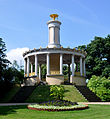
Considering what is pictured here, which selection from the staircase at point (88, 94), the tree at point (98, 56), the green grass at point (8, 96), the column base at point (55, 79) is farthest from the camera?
the tree at point (98, 56)

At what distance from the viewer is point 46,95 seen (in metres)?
26.8

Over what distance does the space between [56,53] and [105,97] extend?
11.8m

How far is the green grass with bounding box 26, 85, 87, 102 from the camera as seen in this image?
25.6 meters

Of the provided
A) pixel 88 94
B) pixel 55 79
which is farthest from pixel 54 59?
pixel 88 94

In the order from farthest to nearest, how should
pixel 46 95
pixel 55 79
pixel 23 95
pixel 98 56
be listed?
pixel 98 56, pixel 55 79, pixel 23 95, pixel 46 95

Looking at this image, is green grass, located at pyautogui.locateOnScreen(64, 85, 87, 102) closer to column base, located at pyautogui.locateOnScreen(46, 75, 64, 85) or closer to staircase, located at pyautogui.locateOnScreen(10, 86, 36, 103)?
column base, located at pyautogui.locateOnScreen(46, 75, 64, 85)

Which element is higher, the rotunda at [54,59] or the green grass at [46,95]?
the rotunda at [54,59]

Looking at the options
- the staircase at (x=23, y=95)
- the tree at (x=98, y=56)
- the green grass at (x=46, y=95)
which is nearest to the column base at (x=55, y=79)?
the green grass at (x=46, y=95)

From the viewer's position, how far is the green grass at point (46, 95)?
2555cm

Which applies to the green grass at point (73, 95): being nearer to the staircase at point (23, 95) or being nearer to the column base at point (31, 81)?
the staircase at point (23, 95)

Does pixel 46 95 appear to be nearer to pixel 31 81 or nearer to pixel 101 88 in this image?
pixel 101 88

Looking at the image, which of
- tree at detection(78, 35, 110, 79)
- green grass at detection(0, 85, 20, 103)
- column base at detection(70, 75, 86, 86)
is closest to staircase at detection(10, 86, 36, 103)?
green grass at detection(0, 85, 20, 103)

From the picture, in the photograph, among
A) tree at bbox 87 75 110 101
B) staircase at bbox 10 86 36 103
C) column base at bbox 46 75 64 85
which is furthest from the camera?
column base at bbox 46 75 64 85

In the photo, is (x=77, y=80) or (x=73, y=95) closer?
(x=73, y=95)
